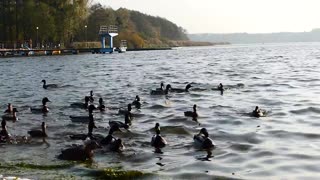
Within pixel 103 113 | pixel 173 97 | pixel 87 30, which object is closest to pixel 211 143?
pixel 103 113

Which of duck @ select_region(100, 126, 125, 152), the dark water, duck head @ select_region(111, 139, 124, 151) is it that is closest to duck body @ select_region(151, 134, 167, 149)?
the dark water

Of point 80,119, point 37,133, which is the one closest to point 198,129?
point 80,119

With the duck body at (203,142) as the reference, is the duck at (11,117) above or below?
below

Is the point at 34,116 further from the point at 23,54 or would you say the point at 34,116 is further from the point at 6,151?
the point at 23,54

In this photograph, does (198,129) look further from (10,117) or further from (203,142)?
(10,117)

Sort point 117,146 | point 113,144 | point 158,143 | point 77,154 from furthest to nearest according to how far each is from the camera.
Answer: point 158,143
point 113,144
point 117,146
point 77,154

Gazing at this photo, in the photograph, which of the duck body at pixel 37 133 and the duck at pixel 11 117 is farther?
the duck at pixel 11 117

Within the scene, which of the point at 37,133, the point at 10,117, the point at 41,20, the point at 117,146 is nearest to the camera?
the point at 117,146

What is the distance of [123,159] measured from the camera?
17.0m

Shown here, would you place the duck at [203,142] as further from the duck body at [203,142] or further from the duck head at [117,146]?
the duck head at [117,146]

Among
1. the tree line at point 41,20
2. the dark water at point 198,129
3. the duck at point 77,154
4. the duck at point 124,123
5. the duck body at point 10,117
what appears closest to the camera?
the dark water at point 198,129

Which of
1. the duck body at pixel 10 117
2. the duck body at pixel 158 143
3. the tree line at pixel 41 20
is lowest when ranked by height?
the duck body at pixel 10 117

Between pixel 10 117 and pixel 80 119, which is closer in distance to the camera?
pixel 80 119

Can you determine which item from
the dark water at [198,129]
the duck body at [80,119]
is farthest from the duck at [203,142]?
the duck body at [80,119]
